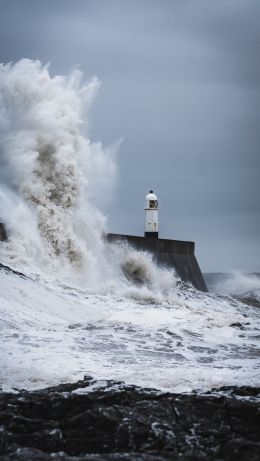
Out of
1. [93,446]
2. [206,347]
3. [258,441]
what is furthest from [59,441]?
[206,347]

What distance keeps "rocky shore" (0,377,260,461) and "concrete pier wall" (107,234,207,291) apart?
12.0m

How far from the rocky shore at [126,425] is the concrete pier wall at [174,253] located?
1202 cm

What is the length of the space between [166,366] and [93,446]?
2596mm

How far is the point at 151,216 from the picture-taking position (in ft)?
68.2

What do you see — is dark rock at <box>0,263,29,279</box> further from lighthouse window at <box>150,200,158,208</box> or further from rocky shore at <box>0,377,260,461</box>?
lighthouse window at <box>150,200,158,208</box>

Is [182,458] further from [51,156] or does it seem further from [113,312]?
[51,156]

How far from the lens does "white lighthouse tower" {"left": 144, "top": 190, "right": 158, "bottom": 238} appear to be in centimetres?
2061

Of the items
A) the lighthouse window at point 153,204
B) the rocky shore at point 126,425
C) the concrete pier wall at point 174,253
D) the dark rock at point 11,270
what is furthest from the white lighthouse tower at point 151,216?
Result: the rocky shore at point 126,425

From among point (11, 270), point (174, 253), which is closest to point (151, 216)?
point (174, 253)

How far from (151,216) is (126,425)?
15.5 metres

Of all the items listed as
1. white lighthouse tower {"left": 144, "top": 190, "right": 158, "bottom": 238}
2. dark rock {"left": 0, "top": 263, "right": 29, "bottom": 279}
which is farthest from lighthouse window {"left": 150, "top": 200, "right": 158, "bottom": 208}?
dark rock {"left": 0, "top": 263, "right": 29, "bottom": 279}

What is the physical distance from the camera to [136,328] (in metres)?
→ 10.3

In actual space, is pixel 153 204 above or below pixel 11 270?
above

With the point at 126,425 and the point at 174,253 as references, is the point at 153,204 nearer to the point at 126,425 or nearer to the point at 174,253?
the point at 174,253
